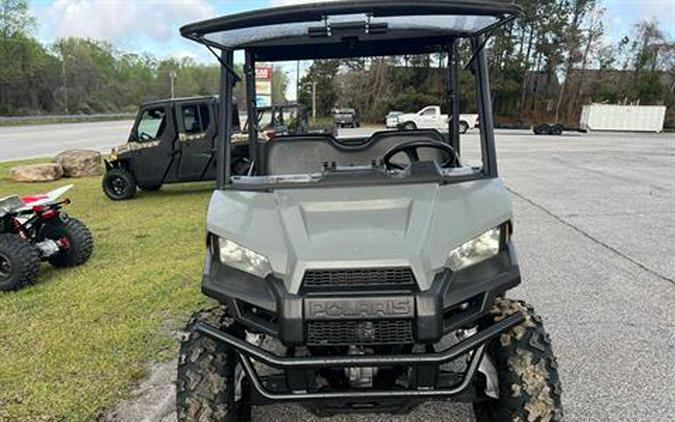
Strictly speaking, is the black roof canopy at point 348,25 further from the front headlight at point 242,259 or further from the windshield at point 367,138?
the front headlight at point 242,259

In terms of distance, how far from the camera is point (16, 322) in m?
4.02

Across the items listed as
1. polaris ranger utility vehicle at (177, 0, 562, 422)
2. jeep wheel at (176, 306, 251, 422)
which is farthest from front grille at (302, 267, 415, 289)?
jeep wheel at (176, 306, 251, 422)

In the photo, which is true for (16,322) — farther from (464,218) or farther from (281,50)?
(464,218)

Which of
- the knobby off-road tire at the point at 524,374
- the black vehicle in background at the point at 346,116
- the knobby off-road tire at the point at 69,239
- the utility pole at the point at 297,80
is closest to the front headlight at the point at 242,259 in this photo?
the knobby off-road tire at the point at 524,374

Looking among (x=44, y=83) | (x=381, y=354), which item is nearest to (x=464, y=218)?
(x=381, y=354)

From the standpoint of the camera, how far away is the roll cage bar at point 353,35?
231 centimetres

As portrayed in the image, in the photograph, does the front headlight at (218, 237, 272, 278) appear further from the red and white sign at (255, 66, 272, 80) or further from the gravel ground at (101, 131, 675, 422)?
the red and white sign at (255, 66, 272, 80)

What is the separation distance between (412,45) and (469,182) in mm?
1743

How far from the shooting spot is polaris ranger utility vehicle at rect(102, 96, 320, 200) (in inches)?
395

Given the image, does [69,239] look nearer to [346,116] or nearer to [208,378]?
[346,116]

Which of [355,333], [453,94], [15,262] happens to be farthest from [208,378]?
[15,262]

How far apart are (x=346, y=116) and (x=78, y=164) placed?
34.9ft

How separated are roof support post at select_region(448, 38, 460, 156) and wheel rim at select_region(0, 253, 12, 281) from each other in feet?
12.5

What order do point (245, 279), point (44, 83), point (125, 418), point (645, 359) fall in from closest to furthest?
point (245, 279), point (125, 418), point (645, 359), point (44, 83)
